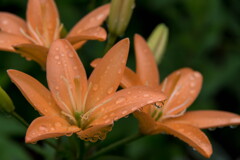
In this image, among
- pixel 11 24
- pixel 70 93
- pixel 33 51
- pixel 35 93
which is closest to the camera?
pixel 35 93

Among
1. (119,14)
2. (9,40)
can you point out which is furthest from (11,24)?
(119,14)

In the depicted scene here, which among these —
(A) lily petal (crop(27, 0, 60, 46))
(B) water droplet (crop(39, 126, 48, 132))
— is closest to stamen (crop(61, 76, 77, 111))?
(B) water droplet (crop(39, 126, 48, 132))

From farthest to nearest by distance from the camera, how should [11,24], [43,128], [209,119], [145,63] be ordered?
[11,24] → [145,63] → [209,119] → [43,128]

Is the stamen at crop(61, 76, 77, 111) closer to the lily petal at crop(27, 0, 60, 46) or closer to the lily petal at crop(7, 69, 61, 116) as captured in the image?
the lily petal at crop(7, 69, 61, 116)

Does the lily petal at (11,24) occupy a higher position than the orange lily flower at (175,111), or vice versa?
the lily petal at (11,24)

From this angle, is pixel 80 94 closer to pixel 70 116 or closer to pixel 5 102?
pixel 70 116

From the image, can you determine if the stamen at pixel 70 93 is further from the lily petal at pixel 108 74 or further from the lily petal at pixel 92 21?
the lily petal at pixel 92 21

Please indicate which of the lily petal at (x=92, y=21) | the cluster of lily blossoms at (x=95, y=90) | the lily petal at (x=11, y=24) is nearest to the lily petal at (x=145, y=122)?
the cluster of lily blossoms at (x=95, y=90)
